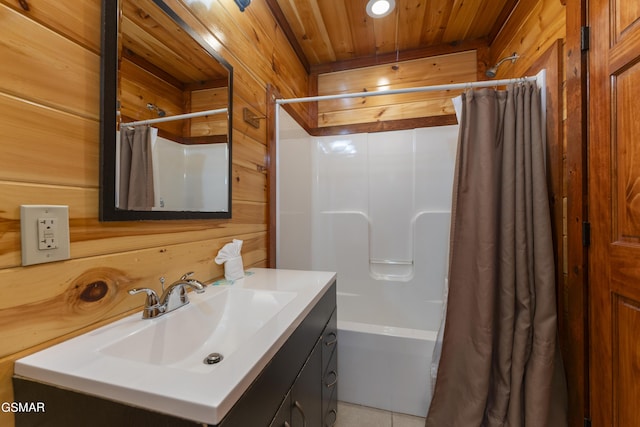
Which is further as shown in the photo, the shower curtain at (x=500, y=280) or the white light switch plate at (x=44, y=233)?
the shower curtain at (x=500, y=280)

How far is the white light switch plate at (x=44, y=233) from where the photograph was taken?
1.89 ft

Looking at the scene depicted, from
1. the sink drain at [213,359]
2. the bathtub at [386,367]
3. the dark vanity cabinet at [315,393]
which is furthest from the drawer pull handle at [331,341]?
the sink drain at [213,359]

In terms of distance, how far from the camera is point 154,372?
0.53 m

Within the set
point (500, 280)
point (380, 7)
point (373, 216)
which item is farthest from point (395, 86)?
point (500, 280)

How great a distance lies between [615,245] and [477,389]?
2.75 ft

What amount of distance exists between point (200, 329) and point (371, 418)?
3.98 ft

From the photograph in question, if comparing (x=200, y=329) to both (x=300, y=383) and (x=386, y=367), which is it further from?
(x=386, y=367)

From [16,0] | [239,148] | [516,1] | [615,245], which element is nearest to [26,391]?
[16,0]

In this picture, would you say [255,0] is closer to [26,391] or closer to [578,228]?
[26,391]

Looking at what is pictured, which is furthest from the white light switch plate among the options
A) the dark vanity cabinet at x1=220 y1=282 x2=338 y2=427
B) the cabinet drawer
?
the cabinet drawer

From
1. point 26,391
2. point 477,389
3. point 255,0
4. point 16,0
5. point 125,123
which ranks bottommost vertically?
point 477,389

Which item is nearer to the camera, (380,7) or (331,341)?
(331,341)

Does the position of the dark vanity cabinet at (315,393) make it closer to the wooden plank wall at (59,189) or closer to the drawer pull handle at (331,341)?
the drawer pull handle at (331,341)

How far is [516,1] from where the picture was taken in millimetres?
1707
